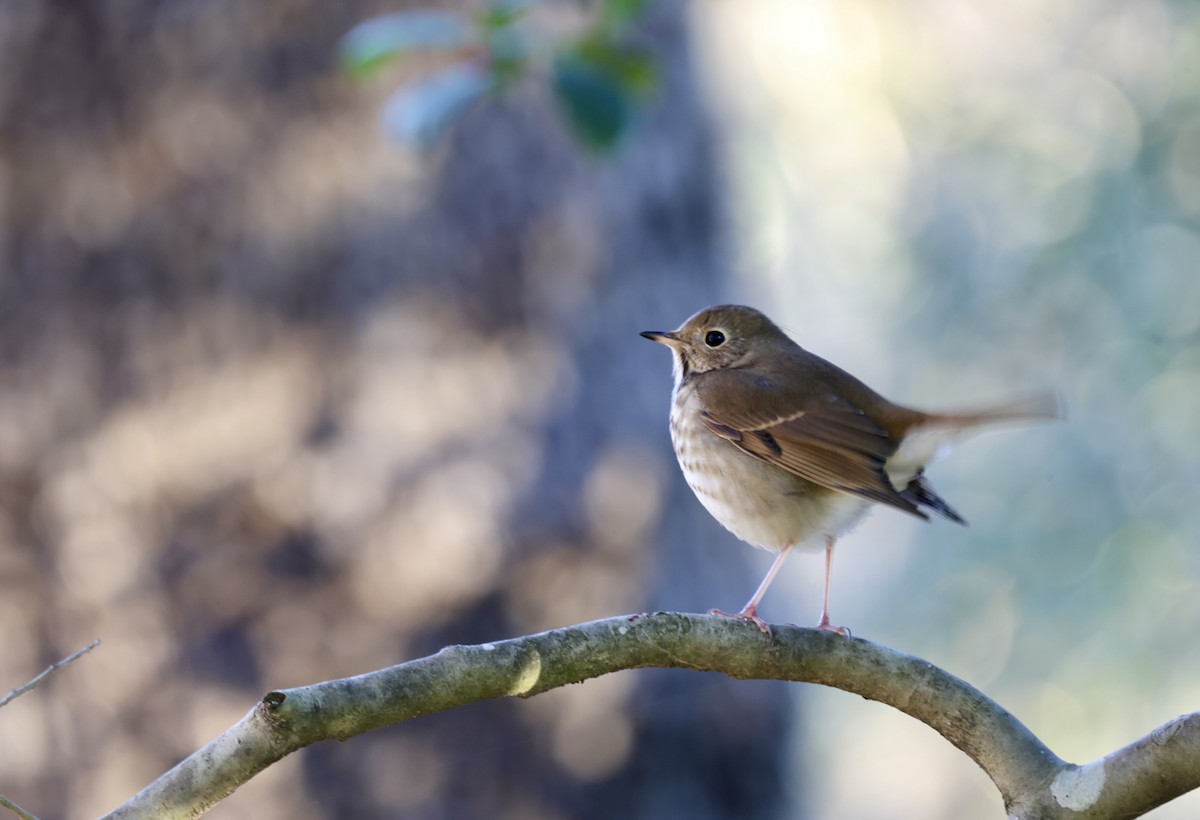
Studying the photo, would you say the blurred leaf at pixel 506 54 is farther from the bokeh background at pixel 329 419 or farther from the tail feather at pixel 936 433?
the bokeh background at pixel 329 419

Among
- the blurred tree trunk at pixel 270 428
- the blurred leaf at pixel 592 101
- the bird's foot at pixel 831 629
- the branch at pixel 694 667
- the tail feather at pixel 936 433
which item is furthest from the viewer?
the blurred tree trunk at pixel 270 428

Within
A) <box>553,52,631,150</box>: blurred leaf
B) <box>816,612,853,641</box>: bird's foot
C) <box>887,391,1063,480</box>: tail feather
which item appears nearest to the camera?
<box>816,612,853,641</box>: bird's foot

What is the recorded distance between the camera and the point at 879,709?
768cm

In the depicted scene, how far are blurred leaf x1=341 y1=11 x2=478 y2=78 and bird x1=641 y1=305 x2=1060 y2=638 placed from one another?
824mm

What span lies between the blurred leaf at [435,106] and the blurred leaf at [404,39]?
0.22 feet

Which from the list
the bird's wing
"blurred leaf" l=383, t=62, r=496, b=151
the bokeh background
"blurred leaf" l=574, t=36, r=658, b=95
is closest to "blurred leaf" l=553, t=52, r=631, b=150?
"blurred leaf" l=574, t=36, r=658, b=95

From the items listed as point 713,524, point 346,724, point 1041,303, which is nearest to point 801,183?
point 1041,303

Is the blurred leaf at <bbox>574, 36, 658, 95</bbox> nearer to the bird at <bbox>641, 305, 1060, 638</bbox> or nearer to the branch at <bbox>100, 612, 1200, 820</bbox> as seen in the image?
the bird at <bbox>641, 305, 1060, 638</bbox>

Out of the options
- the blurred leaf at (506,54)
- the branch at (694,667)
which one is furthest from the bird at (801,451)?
the blurred leaf at (506,54)

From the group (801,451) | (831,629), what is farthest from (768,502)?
(831,629)

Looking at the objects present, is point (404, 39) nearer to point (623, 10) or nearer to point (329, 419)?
point (623, 10)

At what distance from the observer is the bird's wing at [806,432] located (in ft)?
7.40

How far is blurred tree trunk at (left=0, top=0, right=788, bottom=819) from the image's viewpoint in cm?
330

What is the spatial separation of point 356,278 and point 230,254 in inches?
12.9
